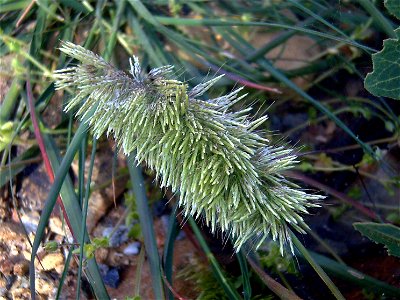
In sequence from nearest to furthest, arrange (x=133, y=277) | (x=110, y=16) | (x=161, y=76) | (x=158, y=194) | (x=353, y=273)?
(x=161, y=76) < (x=353, y=273) < (x=133, y=277) < (x=158, y=194) < (x=110, y=16)

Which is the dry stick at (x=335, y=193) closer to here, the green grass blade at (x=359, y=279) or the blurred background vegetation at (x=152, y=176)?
the blurred background vegetation at (x=152, y=176)

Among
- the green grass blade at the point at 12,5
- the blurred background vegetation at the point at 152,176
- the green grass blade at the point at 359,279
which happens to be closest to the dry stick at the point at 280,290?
the blurred background vegetation at the point at 152,176

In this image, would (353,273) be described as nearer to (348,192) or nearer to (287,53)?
(348,192)

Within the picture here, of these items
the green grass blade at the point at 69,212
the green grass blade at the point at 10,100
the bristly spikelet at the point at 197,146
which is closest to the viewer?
the bristly spikelet at the point at 197,146


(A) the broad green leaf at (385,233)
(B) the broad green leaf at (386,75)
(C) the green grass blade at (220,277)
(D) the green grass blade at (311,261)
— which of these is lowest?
(C) the green grass blade at (220,277)

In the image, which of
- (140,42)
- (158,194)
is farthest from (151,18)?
(158,194)

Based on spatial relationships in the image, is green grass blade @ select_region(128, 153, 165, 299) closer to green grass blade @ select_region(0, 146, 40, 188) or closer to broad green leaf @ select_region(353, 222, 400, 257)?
green grass blade @ select_region(0, 146, 40, 188)

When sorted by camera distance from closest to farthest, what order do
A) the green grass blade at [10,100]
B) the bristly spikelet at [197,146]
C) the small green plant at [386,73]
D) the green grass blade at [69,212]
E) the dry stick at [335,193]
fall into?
the bristly spikelet at [197,146], the green grass blade at [69,212], the small green plant at [386,73], the dry stick at [335,193], the green grass blade at [10,100]
